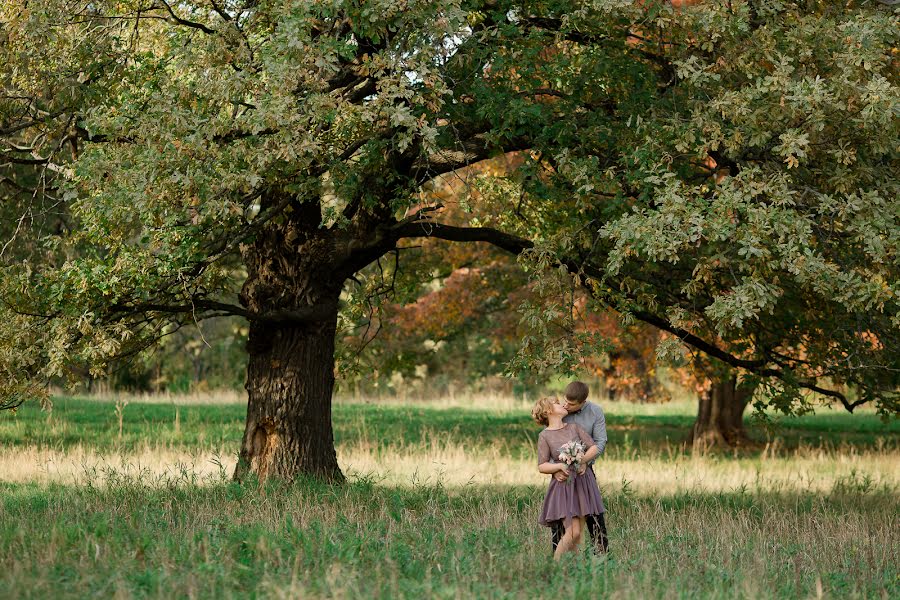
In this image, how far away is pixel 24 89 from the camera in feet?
35.6

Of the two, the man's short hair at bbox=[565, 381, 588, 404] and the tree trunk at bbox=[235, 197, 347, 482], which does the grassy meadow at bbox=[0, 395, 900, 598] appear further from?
the man's short hair at bbox=[565, 381, 588, 404]

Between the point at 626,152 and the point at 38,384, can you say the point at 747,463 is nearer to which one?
the point at 626,152

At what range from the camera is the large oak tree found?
8766mm

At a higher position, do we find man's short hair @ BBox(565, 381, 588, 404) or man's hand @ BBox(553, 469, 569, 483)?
man's short hair @ BBox(565, 381, 588, 404)

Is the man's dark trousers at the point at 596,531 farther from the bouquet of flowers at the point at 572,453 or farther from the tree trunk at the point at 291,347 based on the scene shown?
the tree trunk at the point at 291,347

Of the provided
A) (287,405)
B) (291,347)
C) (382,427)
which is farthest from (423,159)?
(382,427)

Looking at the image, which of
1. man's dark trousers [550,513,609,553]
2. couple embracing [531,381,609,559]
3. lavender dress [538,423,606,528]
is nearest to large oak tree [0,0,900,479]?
couple embracing [531,381,609,559]

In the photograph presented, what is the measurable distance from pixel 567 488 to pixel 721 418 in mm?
14591

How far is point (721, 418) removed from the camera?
21.9 meters

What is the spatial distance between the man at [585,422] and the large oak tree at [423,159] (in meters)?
1.36

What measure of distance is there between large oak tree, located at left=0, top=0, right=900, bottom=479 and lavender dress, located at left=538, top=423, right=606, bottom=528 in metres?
1.64

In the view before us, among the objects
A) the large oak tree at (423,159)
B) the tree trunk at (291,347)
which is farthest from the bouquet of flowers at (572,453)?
the tree trunk at (291,347)

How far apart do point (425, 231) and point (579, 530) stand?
14.5 ft

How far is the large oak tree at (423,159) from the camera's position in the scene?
877cm
